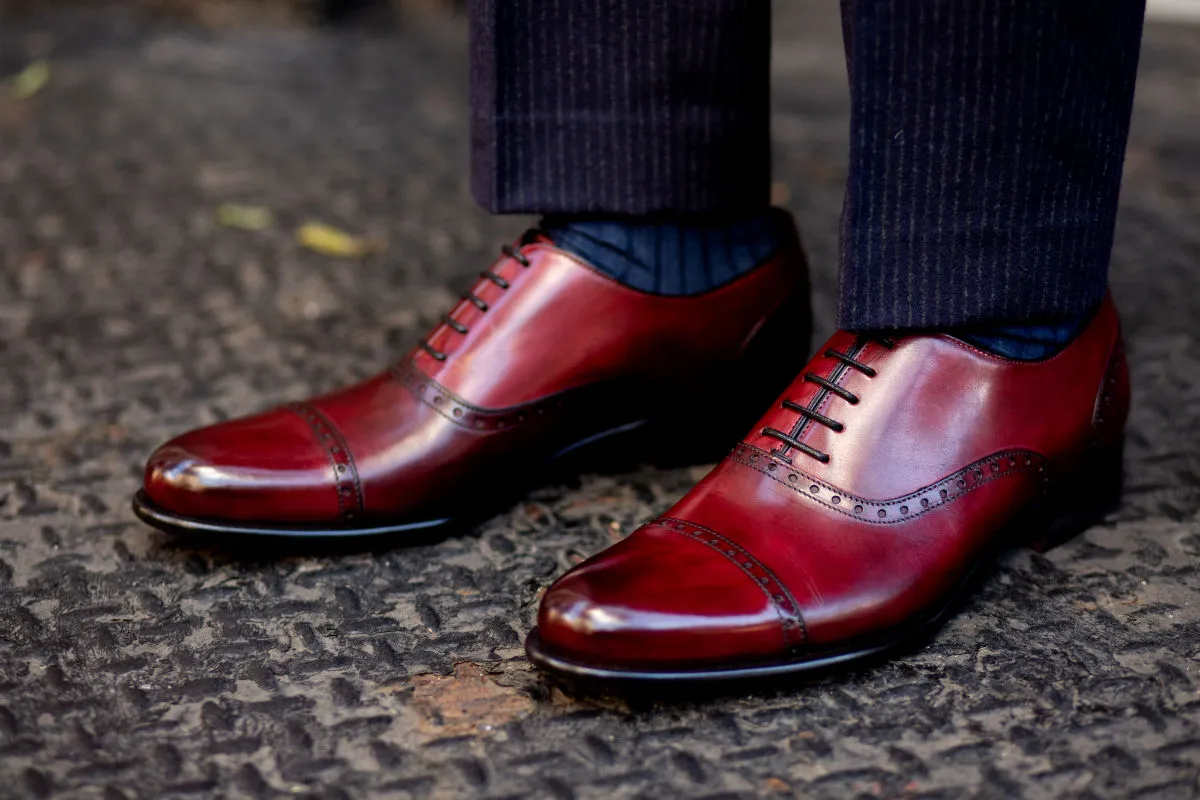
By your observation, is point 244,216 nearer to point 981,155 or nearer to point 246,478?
point 246,478

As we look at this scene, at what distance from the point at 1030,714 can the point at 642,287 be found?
0.53m

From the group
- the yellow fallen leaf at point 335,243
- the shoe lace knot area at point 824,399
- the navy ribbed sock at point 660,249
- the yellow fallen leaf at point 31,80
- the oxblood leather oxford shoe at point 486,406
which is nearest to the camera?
the shoe lace knot area at point 824,399

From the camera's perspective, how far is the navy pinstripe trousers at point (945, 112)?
0.95m

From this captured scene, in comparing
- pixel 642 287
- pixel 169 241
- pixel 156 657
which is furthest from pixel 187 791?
pixel 169 241

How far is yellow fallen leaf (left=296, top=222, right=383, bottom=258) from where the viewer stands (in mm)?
2045

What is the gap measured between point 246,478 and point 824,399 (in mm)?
516

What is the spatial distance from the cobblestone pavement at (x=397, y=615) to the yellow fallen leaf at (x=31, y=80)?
2.64 ft

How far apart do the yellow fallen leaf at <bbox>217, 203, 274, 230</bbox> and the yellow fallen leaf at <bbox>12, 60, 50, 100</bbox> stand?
0.90m

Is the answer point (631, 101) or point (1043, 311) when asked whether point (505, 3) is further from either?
point (1043, 311)

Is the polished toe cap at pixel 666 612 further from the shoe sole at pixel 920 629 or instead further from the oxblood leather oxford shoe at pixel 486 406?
the oxblood leather oxford shoe at pixel 486 406

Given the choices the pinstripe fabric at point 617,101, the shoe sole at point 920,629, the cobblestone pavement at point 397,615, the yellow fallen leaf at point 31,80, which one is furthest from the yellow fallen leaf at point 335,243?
the shoe sole at point 920,629

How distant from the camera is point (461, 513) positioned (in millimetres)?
1217

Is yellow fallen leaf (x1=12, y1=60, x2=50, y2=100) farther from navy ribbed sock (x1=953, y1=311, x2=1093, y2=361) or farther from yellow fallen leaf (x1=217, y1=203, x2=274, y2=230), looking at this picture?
navy ribbed sock (x1=953, y1=311, x2=1093, y2=361)

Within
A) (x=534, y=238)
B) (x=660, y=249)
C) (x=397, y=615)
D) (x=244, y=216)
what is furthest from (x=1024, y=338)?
(x=244, y=216)
